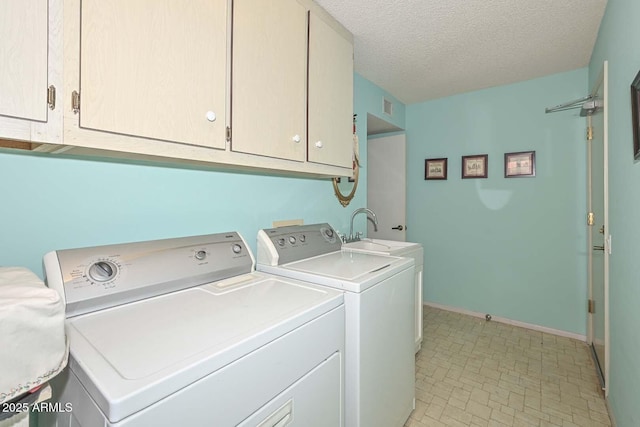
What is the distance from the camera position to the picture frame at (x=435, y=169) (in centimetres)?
333

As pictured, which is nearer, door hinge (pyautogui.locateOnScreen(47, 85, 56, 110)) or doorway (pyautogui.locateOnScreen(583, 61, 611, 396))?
door hinge (pyautogui.locateOnScreen(47, 85, 56, 110))

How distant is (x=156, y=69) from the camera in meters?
0.98

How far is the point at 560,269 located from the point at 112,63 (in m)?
3.56

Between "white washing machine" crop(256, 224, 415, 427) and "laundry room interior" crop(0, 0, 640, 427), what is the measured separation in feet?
0.23

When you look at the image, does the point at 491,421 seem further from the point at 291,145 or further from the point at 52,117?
the point at 52,117

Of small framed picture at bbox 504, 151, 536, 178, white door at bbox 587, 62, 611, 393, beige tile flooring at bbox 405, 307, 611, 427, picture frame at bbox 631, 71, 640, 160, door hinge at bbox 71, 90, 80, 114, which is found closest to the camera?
door hinge at bbox 71, 90, 80, 114

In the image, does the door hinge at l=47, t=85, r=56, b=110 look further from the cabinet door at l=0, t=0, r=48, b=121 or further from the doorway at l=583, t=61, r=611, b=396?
the doorway at l=583, t=61, r=611, b=396

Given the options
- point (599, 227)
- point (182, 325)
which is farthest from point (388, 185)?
point (182, 325)

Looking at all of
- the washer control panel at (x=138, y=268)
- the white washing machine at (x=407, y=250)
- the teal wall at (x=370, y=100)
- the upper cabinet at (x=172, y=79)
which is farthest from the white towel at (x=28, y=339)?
the teal wall at (x=370, y=100)

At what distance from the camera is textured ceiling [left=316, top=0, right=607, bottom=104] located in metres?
1.77

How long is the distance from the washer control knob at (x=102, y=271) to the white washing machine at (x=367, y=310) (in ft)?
2.29

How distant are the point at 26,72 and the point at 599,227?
10.5 feet

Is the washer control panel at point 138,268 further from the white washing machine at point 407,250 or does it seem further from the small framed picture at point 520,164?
the small framed picture at point 520,164

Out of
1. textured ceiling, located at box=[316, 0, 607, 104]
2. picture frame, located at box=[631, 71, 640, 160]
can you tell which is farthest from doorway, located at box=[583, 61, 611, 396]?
picture frame, located at box=[631, 71, 640, 160]
